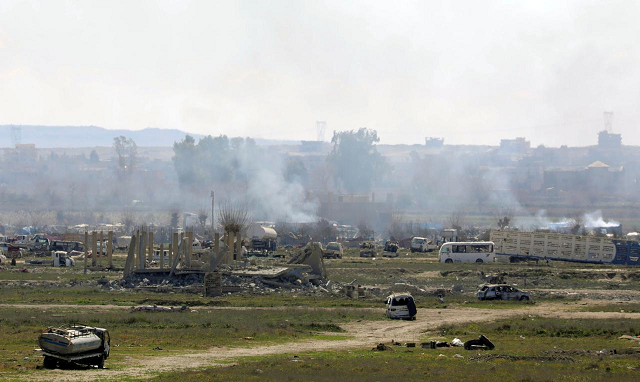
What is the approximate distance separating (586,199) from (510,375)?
6086 inches

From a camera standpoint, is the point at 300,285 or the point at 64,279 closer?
the point at 300,285

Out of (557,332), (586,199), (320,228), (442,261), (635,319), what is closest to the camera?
(557,332)

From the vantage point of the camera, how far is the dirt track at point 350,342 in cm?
2206

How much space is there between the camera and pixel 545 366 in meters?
23.8

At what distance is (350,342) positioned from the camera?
29594mm

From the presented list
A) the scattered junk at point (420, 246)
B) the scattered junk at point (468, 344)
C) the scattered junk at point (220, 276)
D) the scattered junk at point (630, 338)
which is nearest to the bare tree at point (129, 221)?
the scattered junk at point (420, 246)

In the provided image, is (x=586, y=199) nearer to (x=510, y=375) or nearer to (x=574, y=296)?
(x=574, y=296)

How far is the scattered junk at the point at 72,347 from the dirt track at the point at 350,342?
45 cm

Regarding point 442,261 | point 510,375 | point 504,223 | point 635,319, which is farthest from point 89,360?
point 504,223

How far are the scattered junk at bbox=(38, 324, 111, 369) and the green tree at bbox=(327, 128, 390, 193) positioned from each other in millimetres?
165764

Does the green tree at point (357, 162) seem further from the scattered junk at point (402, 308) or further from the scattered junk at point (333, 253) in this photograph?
the scattered junk at point (402, 308)

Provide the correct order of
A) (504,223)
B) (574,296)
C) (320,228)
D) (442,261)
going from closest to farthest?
(574,296)
(442,261)
(504,223)
(320,228)

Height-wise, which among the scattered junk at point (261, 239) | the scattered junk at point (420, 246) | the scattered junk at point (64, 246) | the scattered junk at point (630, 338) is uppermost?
the scattered junk at point (630, 338)

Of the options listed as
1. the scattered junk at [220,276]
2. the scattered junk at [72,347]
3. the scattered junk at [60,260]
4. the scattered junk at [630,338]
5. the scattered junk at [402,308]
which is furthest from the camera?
the scattered junk at [60,260]
